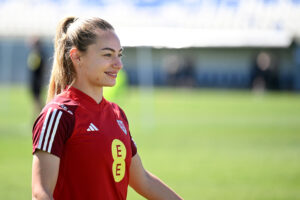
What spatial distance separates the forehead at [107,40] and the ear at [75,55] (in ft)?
0.48

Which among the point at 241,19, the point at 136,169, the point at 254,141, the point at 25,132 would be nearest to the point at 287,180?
the point at 241,19

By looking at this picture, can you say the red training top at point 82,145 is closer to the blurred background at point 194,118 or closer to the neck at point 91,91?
the neck at point 91,91

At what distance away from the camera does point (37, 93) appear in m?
17.3

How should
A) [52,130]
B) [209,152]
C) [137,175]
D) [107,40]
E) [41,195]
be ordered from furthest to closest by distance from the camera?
[209,152] → [137,175] → [107,40] → [52,130] → [41,195]

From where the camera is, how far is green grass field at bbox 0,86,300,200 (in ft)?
28.7

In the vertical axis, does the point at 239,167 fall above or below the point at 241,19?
below

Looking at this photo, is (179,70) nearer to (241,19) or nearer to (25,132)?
(25,132)

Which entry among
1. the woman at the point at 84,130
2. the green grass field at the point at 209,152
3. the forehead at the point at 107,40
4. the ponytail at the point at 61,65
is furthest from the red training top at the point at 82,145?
the green grass field at the point at 209,152

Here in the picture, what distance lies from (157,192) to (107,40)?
109cm

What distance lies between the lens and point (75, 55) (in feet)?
10.8

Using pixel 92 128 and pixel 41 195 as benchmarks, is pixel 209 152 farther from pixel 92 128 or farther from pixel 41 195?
pixel 41 195

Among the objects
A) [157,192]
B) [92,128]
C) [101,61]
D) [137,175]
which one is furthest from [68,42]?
[157,192]

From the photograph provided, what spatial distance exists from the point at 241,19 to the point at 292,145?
3749 mm

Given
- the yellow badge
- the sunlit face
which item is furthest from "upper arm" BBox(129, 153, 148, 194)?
the sunlit face
